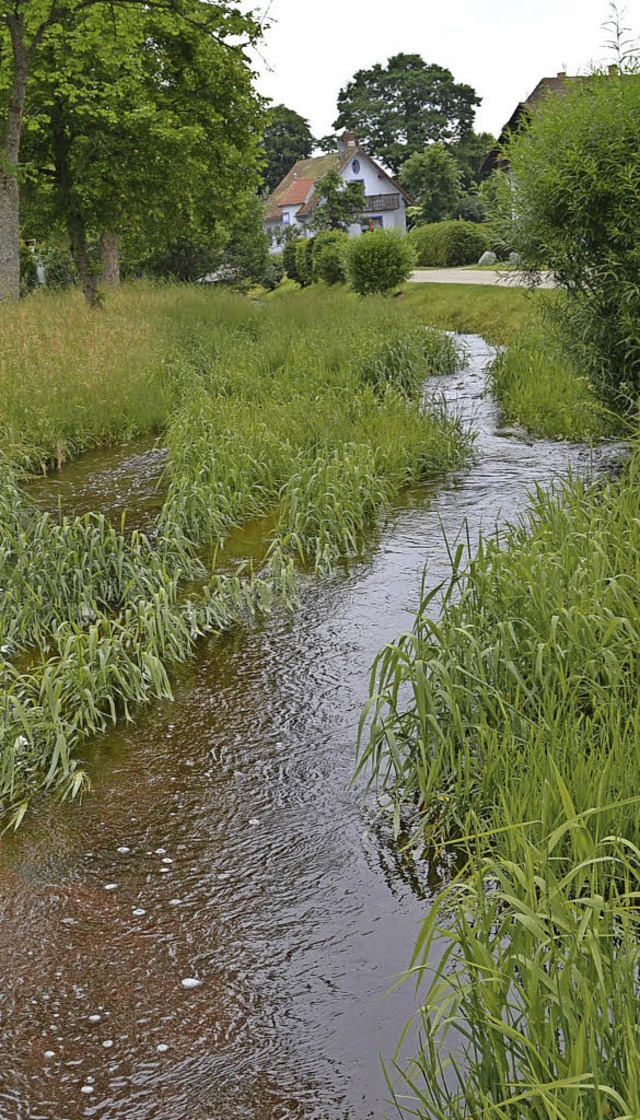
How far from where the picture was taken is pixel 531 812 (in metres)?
3.14

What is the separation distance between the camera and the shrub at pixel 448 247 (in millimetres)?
38156

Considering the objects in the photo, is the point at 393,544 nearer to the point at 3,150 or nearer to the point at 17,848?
the point at 17,848

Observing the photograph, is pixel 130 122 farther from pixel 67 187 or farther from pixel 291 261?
pixel 291 261

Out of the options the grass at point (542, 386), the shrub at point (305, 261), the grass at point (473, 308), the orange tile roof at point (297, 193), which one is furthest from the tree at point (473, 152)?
the grass at point (542, 386)

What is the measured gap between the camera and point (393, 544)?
735 centimetres

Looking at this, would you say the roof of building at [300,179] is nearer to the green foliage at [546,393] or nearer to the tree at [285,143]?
the tree at [285,143]

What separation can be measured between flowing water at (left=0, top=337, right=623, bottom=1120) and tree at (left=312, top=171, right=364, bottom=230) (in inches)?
1989

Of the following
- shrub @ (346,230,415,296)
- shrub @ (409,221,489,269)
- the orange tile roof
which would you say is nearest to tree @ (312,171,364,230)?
shrub @ (409,221,489,269)

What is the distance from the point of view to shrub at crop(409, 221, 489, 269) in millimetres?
38156

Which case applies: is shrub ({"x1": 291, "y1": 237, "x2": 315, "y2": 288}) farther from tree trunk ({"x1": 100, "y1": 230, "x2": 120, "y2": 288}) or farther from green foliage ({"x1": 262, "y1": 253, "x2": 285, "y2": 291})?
tree trunk ({"x1": 100, "y1": 230, "x2": 120, "y2": 288})

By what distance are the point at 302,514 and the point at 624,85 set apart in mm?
4253

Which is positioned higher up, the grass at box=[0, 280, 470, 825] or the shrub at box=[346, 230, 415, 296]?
the shrub at box=[346, 230, 415, 296]

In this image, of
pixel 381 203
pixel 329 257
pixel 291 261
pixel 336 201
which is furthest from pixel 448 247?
pixel 381 203

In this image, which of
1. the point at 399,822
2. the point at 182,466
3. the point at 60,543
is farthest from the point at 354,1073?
the point at 182,466
